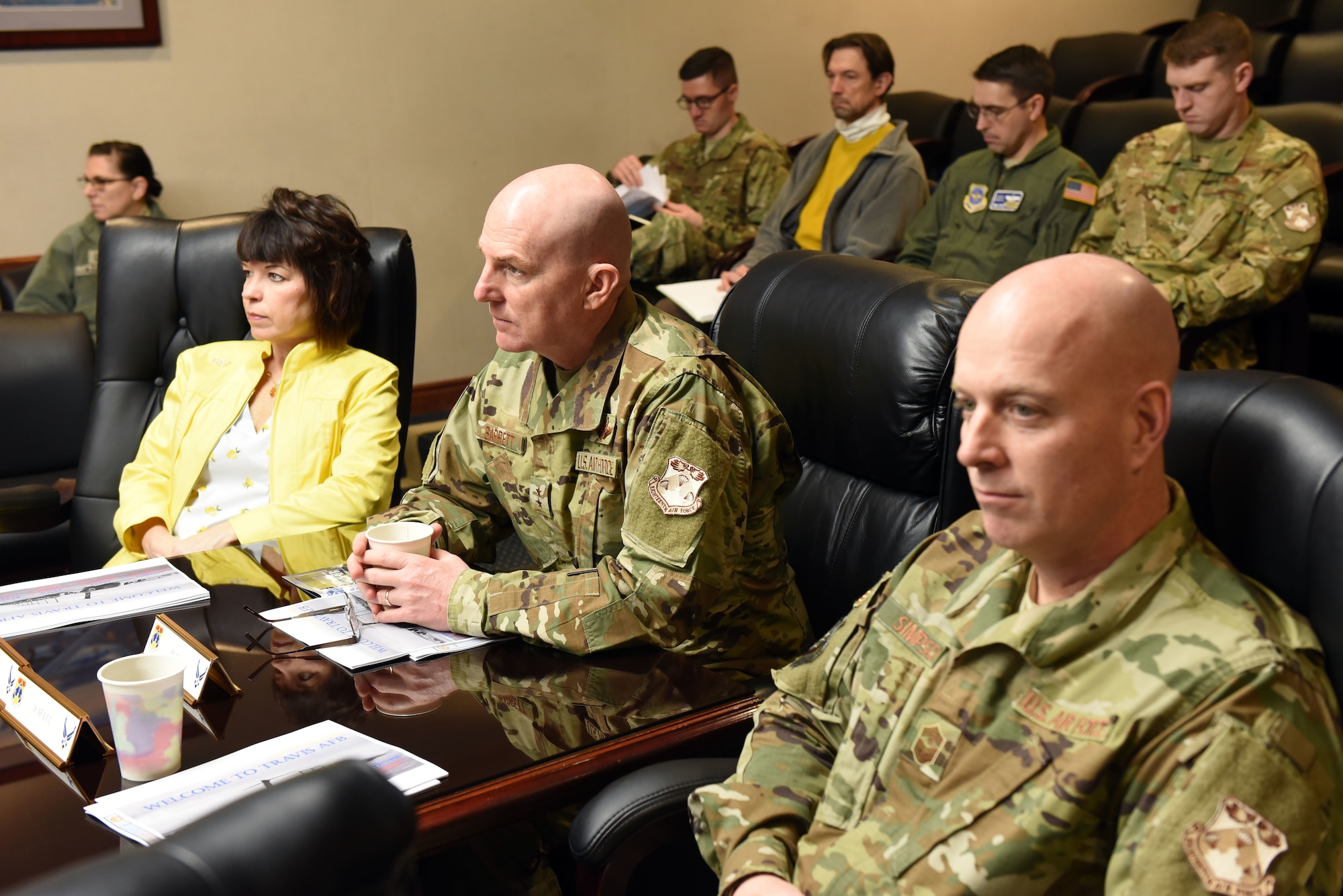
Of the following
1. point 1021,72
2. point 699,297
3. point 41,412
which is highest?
point 1021,72

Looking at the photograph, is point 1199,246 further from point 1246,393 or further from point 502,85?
point 502,85

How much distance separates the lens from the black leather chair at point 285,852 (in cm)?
36

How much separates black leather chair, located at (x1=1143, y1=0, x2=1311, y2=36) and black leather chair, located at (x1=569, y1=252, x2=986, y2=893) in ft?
15.8

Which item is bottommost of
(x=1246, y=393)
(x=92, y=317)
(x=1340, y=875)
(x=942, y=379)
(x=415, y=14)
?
(x=92, y=317)

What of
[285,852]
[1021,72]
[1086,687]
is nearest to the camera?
[285,852]

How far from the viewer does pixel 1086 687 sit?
3.11 feet

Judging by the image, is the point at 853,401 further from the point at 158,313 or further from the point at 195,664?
the point at 158,313

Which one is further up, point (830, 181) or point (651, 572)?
point (830, 181)

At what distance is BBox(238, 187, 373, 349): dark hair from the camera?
2193 mm

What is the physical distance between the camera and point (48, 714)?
1.19 meters

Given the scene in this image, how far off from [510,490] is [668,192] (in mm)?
2943

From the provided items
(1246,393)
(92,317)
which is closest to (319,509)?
(1246,393)

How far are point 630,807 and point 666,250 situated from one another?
3.11 m

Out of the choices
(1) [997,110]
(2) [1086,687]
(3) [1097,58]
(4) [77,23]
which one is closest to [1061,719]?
(2) [1086,687]
